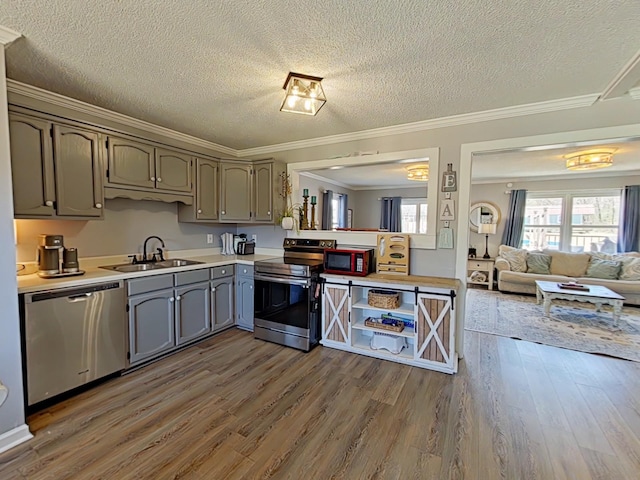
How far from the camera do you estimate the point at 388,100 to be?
2553mm

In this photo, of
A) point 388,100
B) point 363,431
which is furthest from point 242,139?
point 363,431

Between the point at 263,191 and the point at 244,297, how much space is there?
1.35m

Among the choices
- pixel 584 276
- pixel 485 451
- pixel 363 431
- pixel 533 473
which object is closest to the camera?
pixel 533 473

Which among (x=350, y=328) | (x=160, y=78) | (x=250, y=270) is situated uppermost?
(x=160, y=78)

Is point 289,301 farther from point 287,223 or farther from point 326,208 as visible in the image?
point 326,208

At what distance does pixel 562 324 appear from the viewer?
4074mm

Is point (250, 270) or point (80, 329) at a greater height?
point (250, 270)

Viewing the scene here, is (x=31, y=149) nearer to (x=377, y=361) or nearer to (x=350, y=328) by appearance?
(x=350, y=328)

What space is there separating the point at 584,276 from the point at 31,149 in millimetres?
7720

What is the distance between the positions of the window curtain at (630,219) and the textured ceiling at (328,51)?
492 cm

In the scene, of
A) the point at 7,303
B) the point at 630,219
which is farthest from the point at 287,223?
the point at 630,219

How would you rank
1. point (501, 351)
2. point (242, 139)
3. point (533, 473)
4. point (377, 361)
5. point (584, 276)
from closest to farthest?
point (533, 473) < point (377, 361) < point (501, 351) < point (242, 139) < point (584, 276)

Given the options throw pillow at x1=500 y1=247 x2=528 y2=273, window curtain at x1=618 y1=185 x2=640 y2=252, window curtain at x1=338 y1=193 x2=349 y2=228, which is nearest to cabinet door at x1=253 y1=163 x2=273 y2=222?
window curtain at x1=338 y1=193 x2=349 y2=228

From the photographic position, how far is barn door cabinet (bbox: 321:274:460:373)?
Result: 2.67 meters
